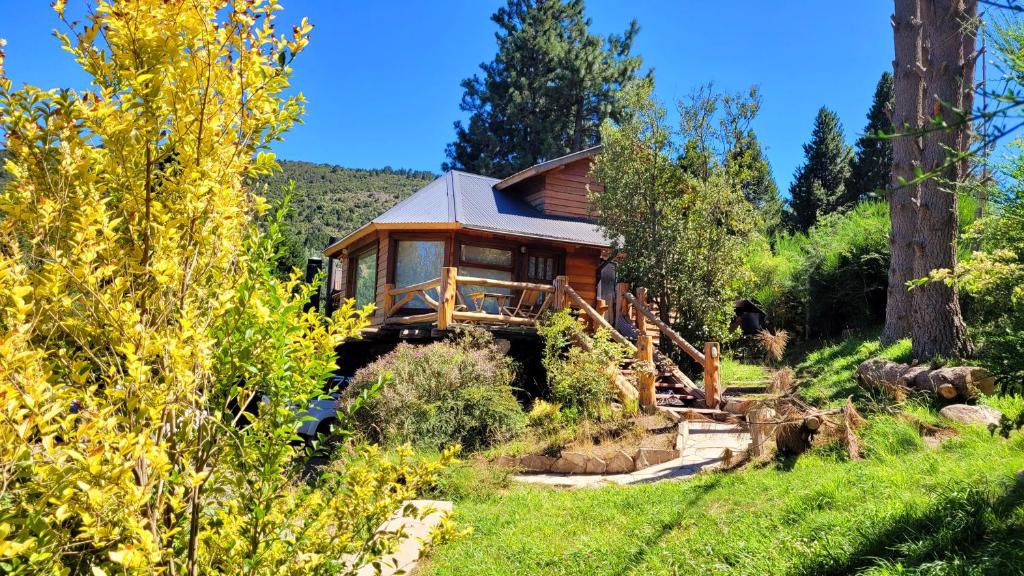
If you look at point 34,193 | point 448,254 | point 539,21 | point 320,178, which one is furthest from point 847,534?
point 320,178

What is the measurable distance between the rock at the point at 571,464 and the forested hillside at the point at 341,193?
126ft

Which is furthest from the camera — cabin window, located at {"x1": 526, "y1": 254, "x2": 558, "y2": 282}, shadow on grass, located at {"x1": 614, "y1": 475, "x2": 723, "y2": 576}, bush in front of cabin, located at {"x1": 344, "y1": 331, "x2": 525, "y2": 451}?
cabin window, located at {"x1": 526, "y1": 254, "x2": 558, "y2": 282}

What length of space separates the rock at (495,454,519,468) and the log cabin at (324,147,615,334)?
4622mm

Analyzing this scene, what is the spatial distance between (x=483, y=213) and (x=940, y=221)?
9.99m

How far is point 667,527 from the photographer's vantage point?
511 cm

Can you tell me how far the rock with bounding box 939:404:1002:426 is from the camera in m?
6.15

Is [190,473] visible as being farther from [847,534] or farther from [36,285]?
[847,534]

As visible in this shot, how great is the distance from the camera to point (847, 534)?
13.1ft

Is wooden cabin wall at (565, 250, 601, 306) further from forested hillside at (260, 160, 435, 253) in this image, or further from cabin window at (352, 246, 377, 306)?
forested hillside at (260, 160, 435, 253)

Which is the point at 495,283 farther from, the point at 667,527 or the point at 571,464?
the point at 667,527

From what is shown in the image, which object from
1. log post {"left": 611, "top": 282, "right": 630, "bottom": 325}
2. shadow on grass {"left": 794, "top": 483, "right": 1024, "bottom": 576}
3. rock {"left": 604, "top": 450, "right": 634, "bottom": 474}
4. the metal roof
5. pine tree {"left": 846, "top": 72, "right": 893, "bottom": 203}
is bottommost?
rock {"left": 604, "top": 450, "right": 634, "bottom": 474}

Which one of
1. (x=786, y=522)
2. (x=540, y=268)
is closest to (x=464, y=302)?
(x=540, y=268)

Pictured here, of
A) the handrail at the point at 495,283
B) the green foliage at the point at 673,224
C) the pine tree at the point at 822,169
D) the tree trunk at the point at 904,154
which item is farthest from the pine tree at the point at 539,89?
the tree trunk at the point at 904,154

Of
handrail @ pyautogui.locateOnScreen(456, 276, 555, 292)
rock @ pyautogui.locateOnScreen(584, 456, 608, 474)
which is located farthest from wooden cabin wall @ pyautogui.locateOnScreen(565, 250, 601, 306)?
rock @ pyautogui.locateOnScreen(584, 456, 608, 474)
